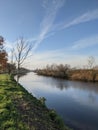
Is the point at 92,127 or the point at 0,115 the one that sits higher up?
the point at 0,115

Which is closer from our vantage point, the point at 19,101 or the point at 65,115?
the point at 19,101

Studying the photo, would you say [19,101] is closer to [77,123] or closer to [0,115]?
[0,115]

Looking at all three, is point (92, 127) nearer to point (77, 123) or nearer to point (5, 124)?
point (77, 123)

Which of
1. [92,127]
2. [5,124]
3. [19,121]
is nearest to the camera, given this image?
[5,124]

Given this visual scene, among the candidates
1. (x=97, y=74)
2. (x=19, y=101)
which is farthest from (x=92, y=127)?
(x=97, y=74)

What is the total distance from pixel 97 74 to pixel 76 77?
8.98 meters

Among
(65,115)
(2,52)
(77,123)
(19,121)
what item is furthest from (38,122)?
(2,52)

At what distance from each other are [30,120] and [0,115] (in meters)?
1.52

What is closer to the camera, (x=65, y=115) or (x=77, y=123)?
(x=77, y=123)

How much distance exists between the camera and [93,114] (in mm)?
18031

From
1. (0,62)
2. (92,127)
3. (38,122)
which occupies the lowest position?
(92,127)

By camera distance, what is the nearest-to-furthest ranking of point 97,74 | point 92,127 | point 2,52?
point 92,127, point 2,52, point 97,74

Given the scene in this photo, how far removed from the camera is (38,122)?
30.3 ft

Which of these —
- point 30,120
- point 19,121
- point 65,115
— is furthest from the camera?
point 65,115
